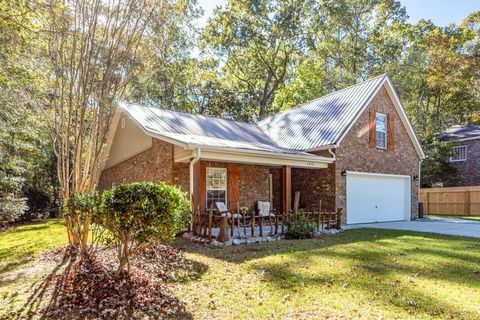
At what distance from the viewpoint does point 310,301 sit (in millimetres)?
4391

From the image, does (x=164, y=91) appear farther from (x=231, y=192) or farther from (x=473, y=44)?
(x=473, y=44)

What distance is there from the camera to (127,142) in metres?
15.1

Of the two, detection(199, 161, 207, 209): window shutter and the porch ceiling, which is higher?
the porch ceiling

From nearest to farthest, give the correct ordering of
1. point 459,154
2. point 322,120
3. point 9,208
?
point 9,208
point 322,120
point 459,154

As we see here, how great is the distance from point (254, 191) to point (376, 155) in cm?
580

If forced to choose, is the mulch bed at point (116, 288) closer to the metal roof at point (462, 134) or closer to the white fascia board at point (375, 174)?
the white fascia board at point (375, 174)

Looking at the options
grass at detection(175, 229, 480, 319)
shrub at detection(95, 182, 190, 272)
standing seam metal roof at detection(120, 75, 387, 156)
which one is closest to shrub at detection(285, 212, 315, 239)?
grass at detection(175, 229, 480, 319)

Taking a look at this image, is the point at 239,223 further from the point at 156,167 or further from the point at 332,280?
the point at 156,167

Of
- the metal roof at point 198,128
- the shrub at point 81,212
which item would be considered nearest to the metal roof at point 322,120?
the metal roof at point 198,128

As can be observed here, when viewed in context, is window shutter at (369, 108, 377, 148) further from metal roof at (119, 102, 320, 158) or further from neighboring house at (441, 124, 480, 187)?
neighboring house at (441, 124, 480, 187)

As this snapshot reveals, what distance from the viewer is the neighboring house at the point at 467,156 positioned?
23470 mm

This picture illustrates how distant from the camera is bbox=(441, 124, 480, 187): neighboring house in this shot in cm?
2347

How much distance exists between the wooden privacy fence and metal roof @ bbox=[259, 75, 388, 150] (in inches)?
377

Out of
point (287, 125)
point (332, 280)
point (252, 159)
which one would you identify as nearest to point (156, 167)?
point (252, 159)
